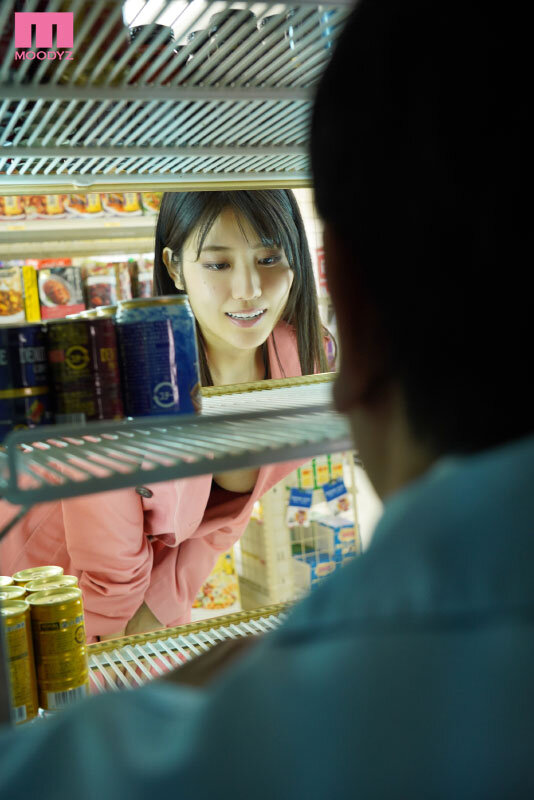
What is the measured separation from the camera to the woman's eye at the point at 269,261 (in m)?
2.26

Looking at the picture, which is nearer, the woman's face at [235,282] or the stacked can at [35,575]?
the stacked can at [35,575]

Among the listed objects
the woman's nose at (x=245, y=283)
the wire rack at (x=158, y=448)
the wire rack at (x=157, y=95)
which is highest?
the wire rack at (x=157, y=95)

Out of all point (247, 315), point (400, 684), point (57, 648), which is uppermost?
point (247, 315)

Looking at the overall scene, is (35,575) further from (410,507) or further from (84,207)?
(84,207)

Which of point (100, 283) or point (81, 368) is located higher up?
point (100, 283)

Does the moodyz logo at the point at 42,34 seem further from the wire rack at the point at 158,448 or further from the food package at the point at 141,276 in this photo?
the food package at the point at 141,276

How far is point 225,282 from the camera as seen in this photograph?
88.5 inches

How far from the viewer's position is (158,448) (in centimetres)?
96

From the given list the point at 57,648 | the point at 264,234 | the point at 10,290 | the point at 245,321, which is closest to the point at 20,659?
the point at 57,648

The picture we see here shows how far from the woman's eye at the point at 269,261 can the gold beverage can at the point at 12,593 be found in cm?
132

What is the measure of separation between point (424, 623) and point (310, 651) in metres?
0.06

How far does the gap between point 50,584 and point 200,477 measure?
3.03 ft

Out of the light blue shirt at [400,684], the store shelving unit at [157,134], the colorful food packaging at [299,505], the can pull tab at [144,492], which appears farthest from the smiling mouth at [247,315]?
the light blue shirt at [400,684]

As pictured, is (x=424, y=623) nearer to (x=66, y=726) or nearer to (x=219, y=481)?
(x=66, y=726)
